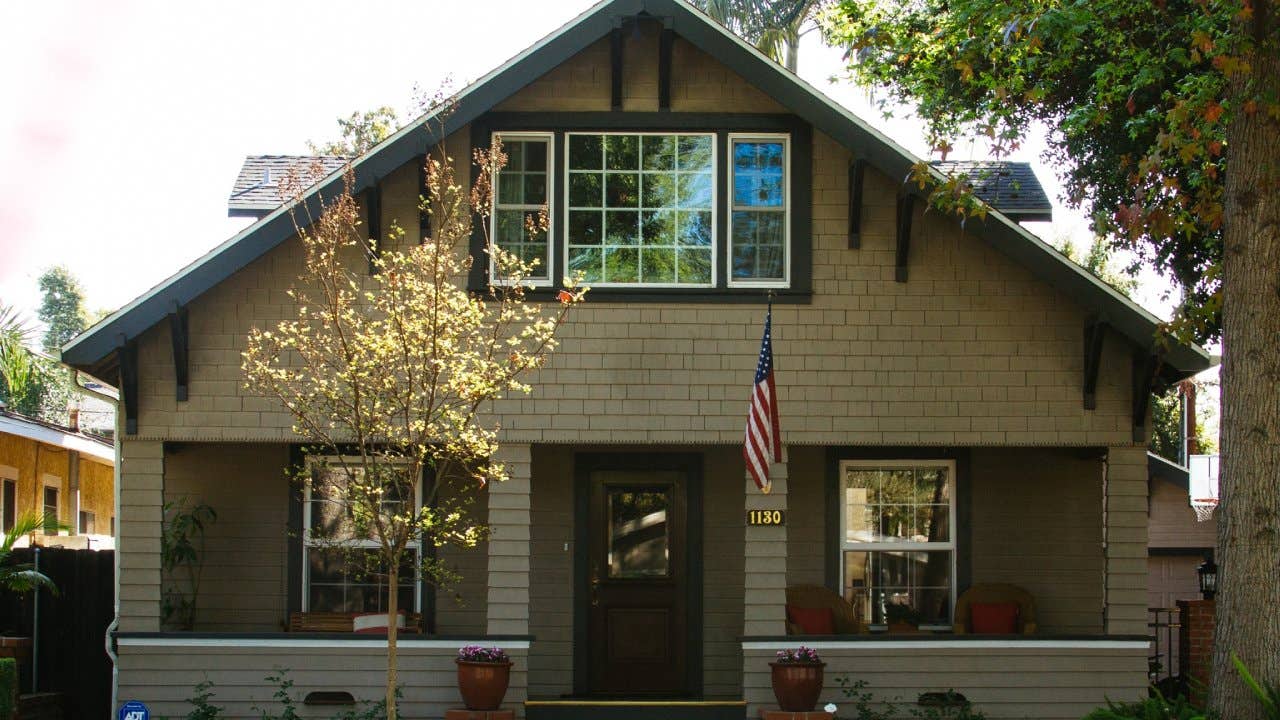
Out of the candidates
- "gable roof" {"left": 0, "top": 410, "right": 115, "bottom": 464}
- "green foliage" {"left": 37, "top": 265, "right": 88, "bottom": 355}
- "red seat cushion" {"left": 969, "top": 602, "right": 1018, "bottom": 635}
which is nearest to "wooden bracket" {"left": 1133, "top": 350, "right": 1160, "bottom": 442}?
"red seat cushion" {"left": 969, "top": 602, "right": 1018, "bottom": 635}

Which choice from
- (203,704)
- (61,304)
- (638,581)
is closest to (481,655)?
(638,581)

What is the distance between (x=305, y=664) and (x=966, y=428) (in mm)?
5996

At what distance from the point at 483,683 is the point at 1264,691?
19.4ft

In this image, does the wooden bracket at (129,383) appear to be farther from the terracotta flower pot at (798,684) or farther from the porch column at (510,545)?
the terracotta flower pot at (798,684)

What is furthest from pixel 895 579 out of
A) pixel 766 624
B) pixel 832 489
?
pixel 766 624

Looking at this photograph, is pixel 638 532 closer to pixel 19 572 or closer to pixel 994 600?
pixel 994 600

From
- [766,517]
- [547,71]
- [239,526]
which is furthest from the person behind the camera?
[239,526]

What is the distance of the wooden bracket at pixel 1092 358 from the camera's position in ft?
41.2

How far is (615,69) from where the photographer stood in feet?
42.2

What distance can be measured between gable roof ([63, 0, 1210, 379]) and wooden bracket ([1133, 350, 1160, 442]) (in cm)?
26

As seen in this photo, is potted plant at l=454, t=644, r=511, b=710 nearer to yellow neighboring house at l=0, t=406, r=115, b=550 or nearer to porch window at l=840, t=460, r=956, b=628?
porch window at l=840, t=460, r=956, b=628

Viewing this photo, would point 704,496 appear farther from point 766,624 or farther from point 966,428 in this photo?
point 966,428

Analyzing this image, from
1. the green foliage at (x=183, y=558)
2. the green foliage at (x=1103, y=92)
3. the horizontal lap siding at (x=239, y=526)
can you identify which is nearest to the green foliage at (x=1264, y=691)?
the green foliage at (x=1103, y=92)

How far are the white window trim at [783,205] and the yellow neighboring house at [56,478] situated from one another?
8860 mm
